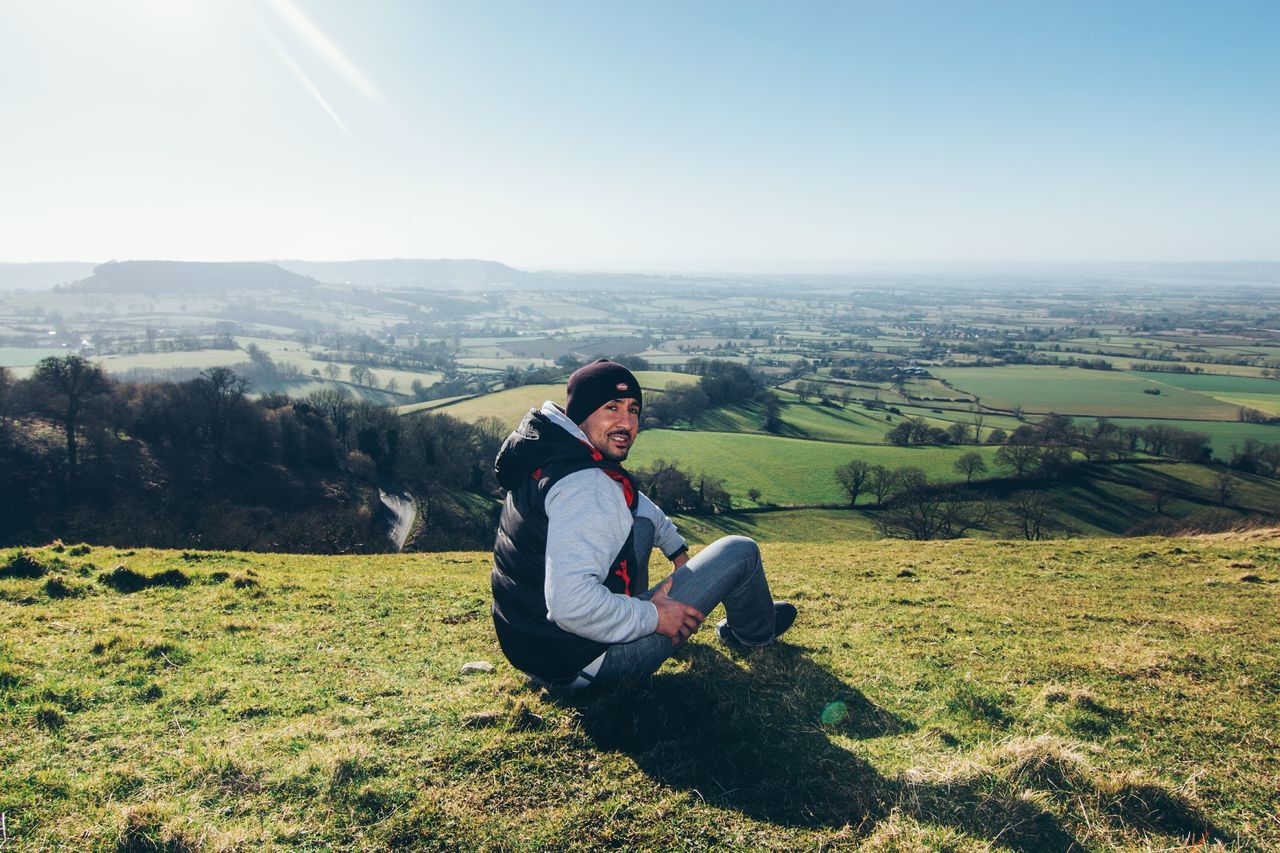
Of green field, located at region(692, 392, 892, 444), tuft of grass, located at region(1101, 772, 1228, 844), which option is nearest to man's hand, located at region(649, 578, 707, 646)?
tuft of grass, located at region(1101, 772, 1228, 844)

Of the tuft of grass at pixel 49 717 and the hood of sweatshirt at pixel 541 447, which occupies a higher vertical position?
the hood of sweatshirt at pixel 541 447

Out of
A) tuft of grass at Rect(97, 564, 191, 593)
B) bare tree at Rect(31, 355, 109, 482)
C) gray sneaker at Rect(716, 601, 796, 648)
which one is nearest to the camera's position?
gray sneaker at Rect(716, 601, 796, 648)

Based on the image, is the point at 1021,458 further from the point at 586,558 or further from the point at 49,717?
the point at 49,717

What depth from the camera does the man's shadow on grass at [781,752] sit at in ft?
12.8

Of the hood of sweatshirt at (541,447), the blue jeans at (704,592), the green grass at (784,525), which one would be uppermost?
the hood of sweatshirt at (541,447)

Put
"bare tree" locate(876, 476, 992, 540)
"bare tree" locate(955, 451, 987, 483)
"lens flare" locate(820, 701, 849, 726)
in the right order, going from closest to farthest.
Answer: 1. "lens flare" locate(820, 701, 849, 726)
2. "bare tree" locate(876, 476, 992, 540)
3. "bare tree" locate(955, 451, 987, 483)

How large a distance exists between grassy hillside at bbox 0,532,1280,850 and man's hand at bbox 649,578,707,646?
77 cm

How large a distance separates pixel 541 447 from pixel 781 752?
317 centimetres

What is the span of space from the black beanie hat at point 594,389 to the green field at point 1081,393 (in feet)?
374

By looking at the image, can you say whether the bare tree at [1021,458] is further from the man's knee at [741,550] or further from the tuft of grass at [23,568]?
the tuft of grass at [23,568]

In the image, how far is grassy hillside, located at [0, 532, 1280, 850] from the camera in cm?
380

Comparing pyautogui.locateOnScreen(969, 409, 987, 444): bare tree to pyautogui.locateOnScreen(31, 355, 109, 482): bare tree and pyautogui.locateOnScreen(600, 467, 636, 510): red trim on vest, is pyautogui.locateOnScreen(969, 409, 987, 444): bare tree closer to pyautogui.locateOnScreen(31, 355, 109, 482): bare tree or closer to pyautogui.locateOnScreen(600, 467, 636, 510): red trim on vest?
pyautogui.locateOnScreen(600, 467, 636, 510): red trim on vest

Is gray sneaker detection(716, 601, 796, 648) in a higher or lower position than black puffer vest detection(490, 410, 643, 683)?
lower

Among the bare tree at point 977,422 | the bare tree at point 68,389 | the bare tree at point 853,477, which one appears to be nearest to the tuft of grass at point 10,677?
the bare tree at point 68,389
